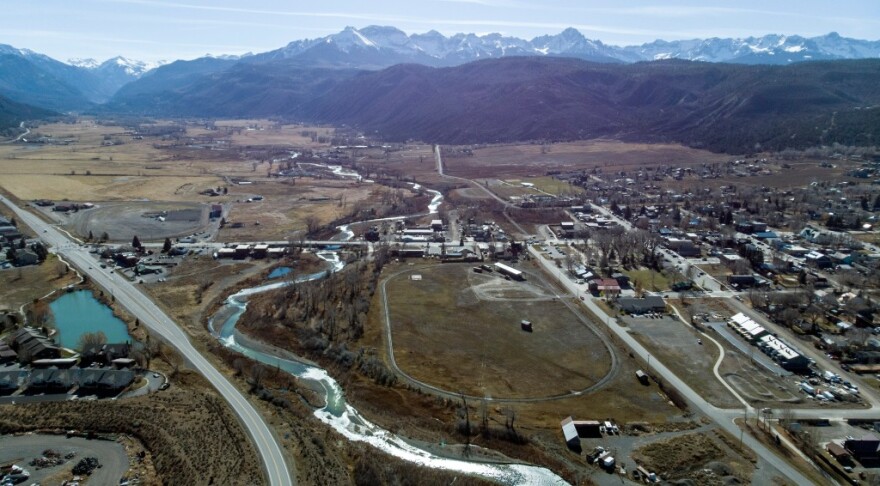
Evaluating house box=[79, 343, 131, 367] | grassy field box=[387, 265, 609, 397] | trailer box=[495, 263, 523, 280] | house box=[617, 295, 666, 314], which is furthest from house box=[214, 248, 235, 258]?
house box=[617, 295, 666, 314]

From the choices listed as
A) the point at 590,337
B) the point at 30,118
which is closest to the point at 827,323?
the point at 590,337

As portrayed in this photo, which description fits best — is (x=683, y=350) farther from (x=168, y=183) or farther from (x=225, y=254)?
(x=168, y=183)

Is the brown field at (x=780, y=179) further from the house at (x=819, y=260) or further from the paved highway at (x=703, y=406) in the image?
the paved highway at (x=703, y=406)

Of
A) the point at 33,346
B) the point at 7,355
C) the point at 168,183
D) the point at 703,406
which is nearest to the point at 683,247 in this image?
the point at 703,406

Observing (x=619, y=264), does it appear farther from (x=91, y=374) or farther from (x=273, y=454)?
(x=91, y=374)

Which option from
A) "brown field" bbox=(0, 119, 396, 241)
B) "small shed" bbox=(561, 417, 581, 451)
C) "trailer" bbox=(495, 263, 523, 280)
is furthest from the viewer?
"brown field" bbox=(0, 119, 396, 241)

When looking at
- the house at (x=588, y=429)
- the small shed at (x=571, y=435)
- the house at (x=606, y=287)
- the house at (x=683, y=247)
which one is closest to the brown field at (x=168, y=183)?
the house at (x=606, y=287)

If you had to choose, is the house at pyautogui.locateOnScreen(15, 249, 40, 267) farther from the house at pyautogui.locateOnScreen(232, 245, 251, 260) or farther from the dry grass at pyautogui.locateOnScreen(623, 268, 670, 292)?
the dry grass at pyautogui.locateOnScreen(623, 268, 670, 292)
